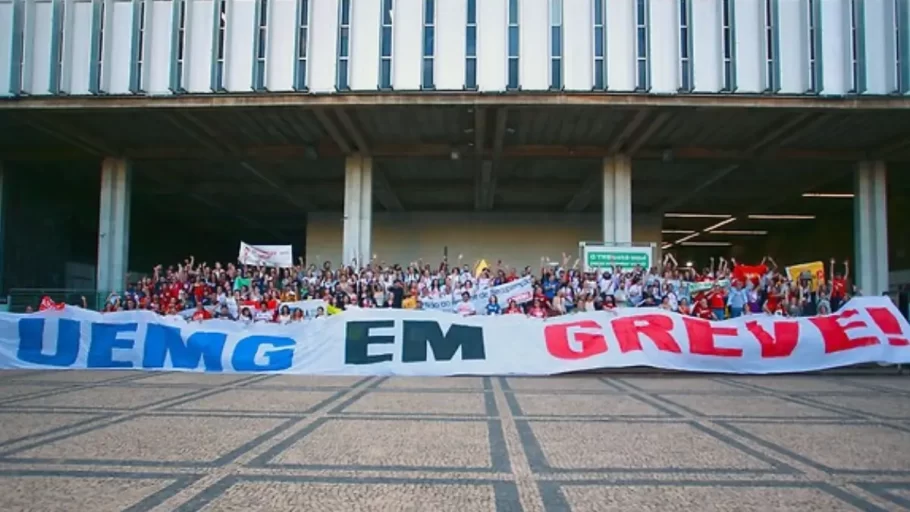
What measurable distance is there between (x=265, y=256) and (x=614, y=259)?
11.3 m

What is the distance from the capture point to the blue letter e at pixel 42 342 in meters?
14.0

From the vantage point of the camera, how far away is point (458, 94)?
66.5ft

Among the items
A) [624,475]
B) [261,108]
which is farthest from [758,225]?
[624,475]

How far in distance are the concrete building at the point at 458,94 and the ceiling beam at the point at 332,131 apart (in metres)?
0.12

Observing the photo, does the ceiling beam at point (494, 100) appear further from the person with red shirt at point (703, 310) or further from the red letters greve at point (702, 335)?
the red letters greve at point (702, 335)

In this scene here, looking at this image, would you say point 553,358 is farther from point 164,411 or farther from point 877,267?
point 877,267

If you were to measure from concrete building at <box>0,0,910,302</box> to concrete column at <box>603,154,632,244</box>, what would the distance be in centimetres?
7

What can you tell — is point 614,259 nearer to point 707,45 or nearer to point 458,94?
point 707,45

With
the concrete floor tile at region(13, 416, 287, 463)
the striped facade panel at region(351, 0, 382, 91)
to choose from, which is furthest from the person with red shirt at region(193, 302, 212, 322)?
the concrete floor tile at region(13, 416, 287, 463)

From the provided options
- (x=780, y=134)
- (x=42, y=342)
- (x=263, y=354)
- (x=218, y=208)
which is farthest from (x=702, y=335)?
(x=218, y=208)

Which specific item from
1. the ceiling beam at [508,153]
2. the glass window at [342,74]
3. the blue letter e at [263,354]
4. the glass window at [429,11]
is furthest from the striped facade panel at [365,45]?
the blue letter e at [263,354]

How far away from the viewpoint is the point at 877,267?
24562 millimetres

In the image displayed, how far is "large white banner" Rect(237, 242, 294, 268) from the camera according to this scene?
2216 cm

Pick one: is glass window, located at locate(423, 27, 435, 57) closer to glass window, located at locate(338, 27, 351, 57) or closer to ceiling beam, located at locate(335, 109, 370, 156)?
glass window, located at locate(338, 27, 351, 57)
